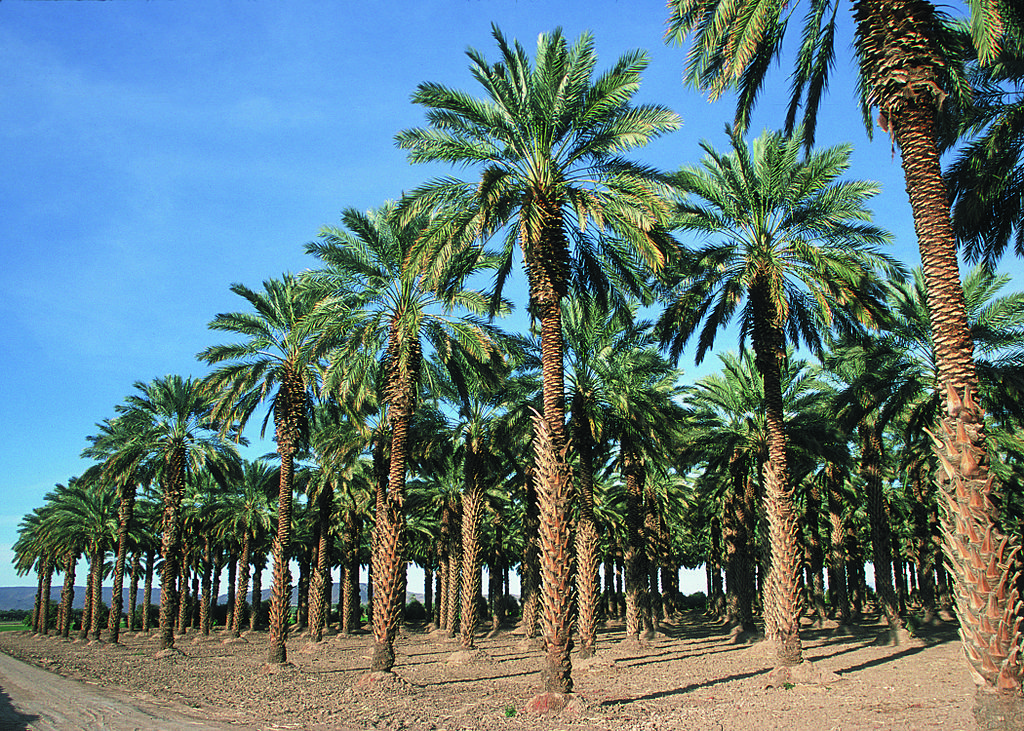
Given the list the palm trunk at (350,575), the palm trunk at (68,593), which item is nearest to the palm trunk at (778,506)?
the palm trunk at (350,575)

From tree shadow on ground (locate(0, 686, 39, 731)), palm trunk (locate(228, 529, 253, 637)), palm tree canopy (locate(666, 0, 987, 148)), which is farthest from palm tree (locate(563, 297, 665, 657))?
palm trunk (locate(228, 529, 253, 637))

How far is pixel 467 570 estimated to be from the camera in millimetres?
27469

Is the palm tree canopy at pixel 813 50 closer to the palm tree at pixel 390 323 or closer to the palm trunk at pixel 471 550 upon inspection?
the palm tree at pixel 390 323

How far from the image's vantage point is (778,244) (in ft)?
63.7

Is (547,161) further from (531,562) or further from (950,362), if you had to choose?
(531,562)

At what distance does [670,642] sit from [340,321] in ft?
66.5

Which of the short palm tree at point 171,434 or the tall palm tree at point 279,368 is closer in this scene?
the tall palm tree at point 279,368

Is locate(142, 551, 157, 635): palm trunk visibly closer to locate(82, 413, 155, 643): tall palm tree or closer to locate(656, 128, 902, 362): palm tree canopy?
locate(82, 413, 155, 643): tall palm tree

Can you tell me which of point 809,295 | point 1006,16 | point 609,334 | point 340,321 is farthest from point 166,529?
point 1006,16

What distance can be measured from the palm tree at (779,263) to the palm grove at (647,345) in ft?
0.26

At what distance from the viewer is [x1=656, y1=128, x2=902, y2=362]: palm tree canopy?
717 inches

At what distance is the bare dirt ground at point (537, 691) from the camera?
488 inches

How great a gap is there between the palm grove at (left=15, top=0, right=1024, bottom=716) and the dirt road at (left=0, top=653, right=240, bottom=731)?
5.52 m

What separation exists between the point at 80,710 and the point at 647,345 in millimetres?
19889
